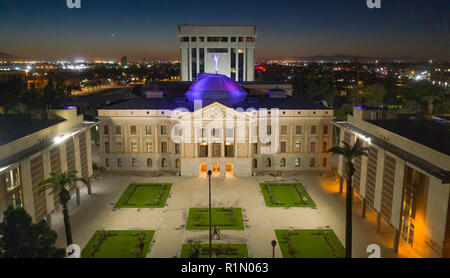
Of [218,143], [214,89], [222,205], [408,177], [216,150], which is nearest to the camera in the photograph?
[408,177]

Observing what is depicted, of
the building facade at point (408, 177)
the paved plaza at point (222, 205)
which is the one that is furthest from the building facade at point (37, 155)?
the building facade at point (408, 177)

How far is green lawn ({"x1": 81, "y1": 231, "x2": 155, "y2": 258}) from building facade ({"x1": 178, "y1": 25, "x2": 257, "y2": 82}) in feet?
256

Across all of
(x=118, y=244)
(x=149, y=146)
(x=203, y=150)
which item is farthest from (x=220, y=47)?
(x=118, y=244)

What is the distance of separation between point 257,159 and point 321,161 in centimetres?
1162

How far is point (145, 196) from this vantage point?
53.9 metres

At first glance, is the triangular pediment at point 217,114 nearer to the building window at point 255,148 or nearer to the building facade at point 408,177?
the building window at point 255,148

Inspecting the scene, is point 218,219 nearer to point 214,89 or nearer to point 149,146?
point 149,146

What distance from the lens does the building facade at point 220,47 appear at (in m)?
112

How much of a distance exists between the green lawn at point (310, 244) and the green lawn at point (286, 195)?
27.8 feet

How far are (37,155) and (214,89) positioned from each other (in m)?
40.4
